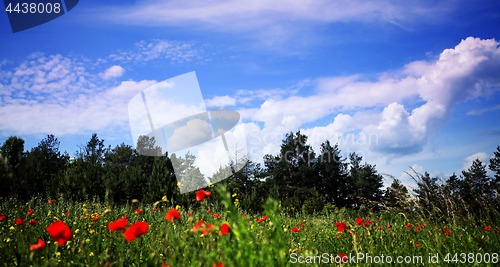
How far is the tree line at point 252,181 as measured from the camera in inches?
175

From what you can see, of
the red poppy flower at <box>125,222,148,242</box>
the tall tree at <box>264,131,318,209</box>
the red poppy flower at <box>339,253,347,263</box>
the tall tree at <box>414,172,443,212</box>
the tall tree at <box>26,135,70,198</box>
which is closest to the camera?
the red poppy flower at <box>125,222,148,242</box>

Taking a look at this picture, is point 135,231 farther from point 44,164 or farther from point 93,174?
point 44,164

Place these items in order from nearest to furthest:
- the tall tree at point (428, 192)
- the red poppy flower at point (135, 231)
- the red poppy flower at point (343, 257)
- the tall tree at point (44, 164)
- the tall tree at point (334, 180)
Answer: the red poppy flower at point (135, 231), the red poppy flower at point (343, 257), the tall tree at point (428, 192), the tall tree at point (44, 164), the tall tree at point (334, 180)

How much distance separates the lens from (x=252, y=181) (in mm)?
19844

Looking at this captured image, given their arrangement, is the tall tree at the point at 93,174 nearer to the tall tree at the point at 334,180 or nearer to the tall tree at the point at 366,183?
the tall tree at the point at 334,180

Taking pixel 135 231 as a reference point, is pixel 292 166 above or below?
above

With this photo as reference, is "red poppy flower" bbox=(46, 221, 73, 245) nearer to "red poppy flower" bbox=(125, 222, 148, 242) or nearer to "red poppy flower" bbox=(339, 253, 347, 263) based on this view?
"red poppy flower" bbox=(125, 222, 148, 242)

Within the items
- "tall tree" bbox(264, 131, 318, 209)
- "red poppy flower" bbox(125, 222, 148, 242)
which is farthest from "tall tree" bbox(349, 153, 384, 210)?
"red poppy flower" bbox(125, 222, 148, 242)

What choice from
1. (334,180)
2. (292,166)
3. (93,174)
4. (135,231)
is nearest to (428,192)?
(135,231)

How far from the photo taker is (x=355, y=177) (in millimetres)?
30641

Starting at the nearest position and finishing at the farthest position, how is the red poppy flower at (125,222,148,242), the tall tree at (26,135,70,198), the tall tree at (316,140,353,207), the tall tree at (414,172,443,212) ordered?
the red poppy flower at (125,222,148,242), the tall tree at (414,172,443,212), the tall tree at (26,135,70,198), the tall tree at (316,140,353,207)

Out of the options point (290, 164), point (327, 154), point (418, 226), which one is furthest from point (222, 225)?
point (327, 154)

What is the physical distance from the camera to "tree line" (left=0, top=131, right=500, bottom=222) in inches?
175

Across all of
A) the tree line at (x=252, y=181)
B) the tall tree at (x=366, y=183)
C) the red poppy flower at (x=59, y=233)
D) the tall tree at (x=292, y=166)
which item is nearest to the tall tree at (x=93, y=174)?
the tree line at (x=252, y=181)
